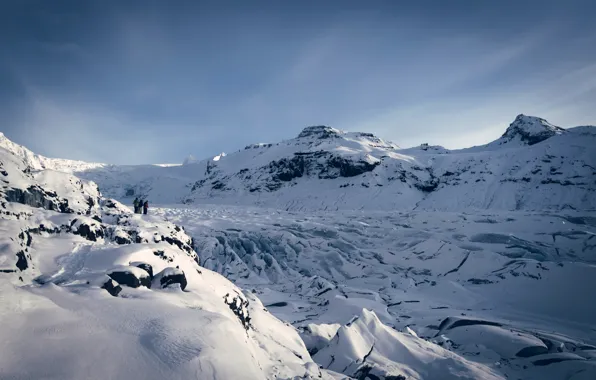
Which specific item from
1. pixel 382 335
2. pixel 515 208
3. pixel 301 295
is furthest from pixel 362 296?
pixel 515 208

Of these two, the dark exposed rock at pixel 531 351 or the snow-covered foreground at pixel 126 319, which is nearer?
the snow-covered foreground at pixel 126 319

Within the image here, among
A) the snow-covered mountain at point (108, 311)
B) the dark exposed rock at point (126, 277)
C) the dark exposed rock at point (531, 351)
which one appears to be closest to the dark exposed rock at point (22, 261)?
the snow-covered mountain at point (108, 311)

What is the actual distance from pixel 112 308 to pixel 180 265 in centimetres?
324

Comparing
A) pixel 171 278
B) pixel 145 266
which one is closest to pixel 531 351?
pixel 171 278

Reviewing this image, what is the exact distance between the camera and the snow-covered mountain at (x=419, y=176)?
2251 inches

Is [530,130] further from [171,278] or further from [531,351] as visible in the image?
[171,278]

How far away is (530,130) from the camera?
283 ft

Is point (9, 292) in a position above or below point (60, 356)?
above

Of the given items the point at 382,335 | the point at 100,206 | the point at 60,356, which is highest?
the point at 100,206

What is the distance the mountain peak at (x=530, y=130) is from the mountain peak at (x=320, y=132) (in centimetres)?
4985

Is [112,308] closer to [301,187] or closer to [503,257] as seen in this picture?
[503,257]

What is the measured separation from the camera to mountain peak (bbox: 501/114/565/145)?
8381 cm

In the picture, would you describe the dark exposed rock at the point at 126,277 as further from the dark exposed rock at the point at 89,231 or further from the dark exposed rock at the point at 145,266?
the dark exposed rock at the point at 89,231

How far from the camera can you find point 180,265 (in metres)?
9.62
